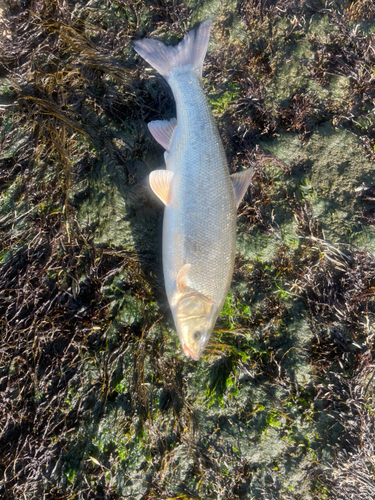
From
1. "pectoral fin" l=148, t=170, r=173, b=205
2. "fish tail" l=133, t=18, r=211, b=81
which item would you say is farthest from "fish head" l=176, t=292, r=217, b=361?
"fish tail" l=133, t=18, r=211, b=81

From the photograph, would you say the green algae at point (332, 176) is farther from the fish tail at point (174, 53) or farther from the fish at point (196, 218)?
the fish tail at point (174, 53)

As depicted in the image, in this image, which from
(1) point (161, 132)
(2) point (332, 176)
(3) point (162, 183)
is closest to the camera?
(3) point (162, 183)

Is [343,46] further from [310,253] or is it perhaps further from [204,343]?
[204,343]

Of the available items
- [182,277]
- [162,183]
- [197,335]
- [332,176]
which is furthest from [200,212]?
[332,176]

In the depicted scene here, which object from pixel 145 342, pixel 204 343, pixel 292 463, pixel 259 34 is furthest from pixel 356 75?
pixel 292 463

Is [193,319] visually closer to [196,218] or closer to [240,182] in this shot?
[196,218]

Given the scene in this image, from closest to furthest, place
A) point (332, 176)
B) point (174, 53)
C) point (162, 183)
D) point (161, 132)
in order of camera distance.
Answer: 1. point (162, 183)
2. point (161, 132)
3. point (174, 53)
4. point (332, 176)
